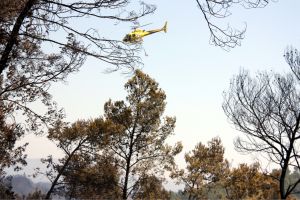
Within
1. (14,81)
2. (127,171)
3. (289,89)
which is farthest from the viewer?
(127,171)

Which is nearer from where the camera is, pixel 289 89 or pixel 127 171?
pixel 289 89

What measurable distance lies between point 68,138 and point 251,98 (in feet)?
50.5

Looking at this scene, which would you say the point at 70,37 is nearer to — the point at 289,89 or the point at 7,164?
the point at 289,89

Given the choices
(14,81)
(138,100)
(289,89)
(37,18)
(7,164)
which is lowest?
(7,164)

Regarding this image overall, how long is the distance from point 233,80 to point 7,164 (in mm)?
11455

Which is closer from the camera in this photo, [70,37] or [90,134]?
[70,37]

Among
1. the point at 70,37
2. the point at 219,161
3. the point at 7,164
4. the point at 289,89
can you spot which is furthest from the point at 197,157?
the point at 70,37

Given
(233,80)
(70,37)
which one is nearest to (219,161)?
(233,80)

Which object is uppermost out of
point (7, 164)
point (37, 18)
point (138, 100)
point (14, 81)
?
point (138, 100)

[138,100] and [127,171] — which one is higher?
[138,100]

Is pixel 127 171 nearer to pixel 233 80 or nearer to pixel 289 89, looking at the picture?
pixel 233 80

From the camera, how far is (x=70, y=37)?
7.06 metres

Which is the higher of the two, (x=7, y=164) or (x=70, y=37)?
(x=70, y=37)

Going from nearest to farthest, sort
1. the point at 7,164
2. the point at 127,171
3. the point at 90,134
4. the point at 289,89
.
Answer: the point at 289,89 < the point at 7,164 < the point at 127,171 < the point at 90,134
